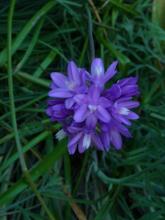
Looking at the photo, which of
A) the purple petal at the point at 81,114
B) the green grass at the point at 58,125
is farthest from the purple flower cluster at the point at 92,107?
the green grass at the point at 58,125

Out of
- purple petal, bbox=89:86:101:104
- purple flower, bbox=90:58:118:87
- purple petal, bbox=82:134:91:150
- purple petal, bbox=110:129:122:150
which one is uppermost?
purple flower, bbox=90:58:118:87

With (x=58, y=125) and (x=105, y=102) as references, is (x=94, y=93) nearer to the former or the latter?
(x=105, y=102)

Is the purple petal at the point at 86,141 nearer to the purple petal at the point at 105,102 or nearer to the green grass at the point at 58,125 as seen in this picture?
the purple petal at the point at 105,102

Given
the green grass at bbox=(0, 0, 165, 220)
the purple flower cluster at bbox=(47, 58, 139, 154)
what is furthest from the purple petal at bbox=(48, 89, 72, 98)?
the green grass at bbox=(0, 0, 165, 220)

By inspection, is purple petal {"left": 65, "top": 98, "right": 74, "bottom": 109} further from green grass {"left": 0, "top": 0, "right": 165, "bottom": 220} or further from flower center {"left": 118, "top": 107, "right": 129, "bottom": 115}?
green grass {"left": 0, "top": 0, "right": 165, "bottom": 220}

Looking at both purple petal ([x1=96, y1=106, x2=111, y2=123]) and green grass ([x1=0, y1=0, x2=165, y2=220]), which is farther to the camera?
green grass ([x1=0, y1=0, x2=165, y2=220])

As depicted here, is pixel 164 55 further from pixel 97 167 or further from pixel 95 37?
pixel 97 167

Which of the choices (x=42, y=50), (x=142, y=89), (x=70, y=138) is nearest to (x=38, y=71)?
(x=42, y=50)
